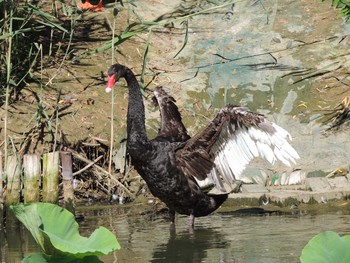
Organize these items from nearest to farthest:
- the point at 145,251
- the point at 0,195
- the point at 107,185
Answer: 1. the point at 145,251
2. the point at 0,195
3. the point at 107,185

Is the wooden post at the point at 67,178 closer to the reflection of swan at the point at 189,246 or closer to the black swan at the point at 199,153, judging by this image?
the black swan at the point at 199,153

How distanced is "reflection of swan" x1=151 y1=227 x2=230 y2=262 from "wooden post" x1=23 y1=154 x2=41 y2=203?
4.98ft

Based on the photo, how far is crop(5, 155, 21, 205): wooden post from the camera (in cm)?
1024

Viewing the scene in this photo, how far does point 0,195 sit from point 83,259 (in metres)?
5.93

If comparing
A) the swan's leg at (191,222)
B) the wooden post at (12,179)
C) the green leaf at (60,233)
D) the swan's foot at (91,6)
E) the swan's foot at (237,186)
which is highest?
the swan's foot at (91,6)

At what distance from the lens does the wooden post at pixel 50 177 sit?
1041 cm

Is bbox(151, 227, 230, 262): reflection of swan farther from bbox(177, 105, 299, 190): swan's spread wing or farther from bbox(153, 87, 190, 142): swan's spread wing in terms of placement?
bbox(153, 87, 190, 142): swan's spread wing

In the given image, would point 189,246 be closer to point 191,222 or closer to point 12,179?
point 191,222

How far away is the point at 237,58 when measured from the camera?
14.1m

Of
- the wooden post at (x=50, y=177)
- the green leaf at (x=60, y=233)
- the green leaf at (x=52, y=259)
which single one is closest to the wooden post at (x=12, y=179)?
the wooden post at (x=50, y=177)

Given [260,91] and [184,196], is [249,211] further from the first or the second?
[260,91]

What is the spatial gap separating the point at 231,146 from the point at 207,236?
3.46 feet

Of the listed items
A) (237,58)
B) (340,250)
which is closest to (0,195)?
(237,58)

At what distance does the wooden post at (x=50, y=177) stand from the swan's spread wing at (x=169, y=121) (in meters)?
1.23
